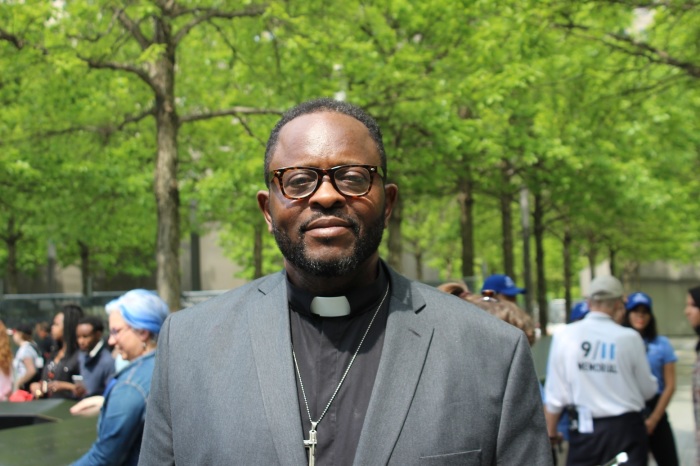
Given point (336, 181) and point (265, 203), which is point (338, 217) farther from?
point (265, 203)

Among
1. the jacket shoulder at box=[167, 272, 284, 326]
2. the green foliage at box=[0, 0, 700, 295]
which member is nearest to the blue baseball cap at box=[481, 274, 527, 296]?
the jacket shoulder at box=[167, 272, 284, 326]

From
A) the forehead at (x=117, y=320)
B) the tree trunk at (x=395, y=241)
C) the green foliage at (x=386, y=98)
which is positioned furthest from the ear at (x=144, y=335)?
the tree trunk at (x=395, y=241)

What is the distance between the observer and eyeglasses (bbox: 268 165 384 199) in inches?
93.8

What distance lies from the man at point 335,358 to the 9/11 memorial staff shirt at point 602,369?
4.23m

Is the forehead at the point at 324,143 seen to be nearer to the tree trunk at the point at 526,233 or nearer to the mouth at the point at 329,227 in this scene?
the mouth at the point at 329,227

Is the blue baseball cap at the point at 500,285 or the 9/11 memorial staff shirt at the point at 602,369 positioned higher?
the blue baseball cap at the point at 500,285

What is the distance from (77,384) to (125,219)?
1550cm

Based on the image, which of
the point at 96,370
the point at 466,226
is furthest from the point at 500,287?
the point at 466,226

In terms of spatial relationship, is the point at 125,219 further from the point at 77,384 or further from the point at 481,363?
the point at 481,363

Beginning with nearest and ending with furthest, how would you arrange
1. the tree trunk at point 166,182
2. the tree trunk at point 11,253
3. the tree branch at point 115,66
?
1. the tree branch at point 115,66
2. the tree trunk at point 166,182
3. the tree trunk at point 11,253

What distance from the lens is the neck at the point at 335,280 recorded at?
2.43 m

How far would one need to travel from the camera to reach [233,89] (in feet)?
66.4

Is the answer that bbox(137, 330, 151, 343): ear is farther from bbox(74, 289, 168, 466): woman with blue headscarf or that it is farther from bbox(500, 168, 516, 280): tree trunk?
bbox(500, 168, 516, 280): tree trunk

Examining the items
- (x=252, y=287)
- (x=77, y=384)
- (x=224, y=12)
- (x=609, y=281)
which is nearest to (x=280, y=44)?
(x=224, y=12)
